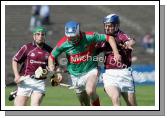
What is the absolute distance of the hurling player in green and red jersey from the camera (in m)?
15.9

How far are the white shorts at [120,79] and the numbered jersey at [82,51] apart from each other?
0.38 m

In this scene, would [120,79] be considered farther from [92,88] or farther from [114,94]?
[92,88]

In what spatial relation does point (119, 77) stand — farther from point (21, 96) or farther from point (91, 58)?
point (21, 96)

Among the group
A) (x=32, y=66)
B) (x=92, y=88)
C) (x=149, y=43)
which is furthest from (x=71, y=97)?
(x=149, y=43)

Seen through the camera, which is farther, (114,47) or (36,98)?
(36,98)

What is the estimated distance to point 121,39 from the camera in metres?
16.2

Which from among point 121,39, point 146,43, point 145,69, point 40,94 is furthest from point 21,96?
point 146,43

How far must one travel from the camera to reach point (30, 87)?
16578 millimetres

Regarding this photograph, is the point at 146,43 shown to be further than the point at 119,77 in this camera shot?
Yes

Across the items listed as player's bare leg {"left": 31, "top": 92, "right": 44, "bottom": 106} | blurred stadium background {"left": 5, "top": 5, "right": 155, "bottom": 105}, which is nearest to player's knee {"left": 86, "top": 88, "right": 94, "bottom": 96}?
player's bare leg {"left": 31, "top": 92, "right": 44, "bottom": 106}

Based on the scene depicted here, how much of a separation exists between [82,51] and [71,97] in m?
10.0

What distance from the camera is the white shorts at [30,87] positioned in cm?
1650

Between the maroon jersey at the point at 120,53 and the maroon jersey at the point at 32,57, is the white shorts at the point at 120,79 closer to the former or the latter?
the maroon jersey at the point at 120,53

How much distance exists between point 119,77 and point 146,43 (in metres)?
22.4
